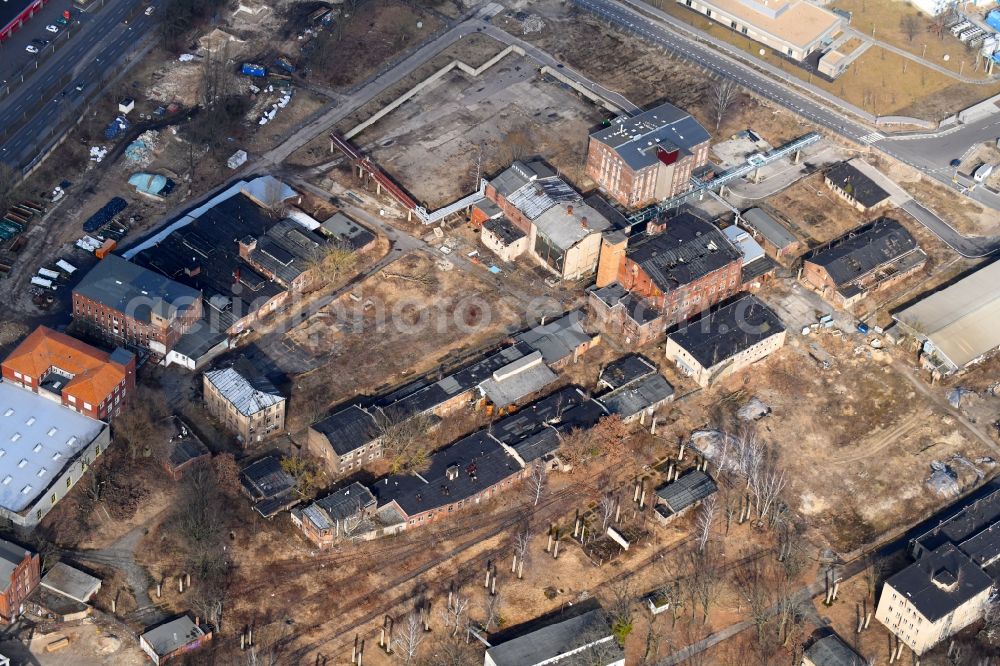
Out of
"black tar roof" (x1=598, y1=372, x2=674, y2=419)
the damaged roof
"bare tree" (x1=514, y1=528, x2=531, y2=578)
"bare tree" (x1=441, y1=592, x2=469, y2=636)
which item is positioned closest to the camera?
"bare tree" (x1=441, y1=592, x2=469, y2=636)

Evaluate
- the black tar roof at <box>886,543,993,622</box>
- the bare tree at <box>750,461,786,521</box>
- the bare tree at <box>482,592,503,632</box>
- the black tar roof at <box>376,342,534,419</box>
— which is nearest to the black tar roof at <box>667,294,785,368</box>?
the bare tree at <box>750,461,786,521</box>

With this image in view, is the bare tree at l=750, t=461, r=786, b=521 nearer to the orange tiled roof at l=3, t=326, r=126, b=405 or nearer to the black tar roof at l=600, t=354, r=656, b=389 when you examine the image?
the black tar roof at l=600, t=354, r=656, b=389

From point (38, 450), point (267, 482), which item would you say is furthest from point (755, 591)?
point (38, 450)

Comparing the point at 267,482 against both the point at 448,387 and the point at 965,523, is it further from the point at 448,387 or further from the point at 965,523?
the point at 965,523

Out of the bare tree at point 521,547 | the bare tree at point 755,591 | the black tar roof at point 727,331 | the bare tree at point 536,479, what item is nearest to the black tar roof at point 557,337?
the black tar roof at point 727,331

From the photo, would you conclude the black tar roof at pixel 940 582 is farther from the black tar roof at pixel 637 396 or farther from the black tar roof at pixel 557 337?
the black tar roof at pixel 557 337

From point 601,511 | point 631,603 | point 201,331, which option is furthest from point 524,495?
point 201,331

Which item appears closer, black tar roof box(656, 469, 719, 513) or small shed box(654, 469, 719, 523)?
small shed box(654, 469, 719, 523)

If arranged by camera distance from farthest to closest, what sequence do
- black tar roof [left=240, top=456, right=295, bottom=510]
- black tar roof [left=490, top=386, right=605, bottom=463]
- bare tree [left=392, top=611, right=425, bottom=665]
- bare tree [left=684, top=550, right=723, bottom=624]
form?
black tar roof [left=490, top=386, right=605, bottom=463]
black tar roof [left=240, top=456, right=295, bottom=510]
bare tree [left=684, top=550, right=723, bottom=624]
bare tree [left=392, top=611, right=425, bottom=665]
